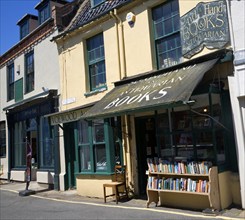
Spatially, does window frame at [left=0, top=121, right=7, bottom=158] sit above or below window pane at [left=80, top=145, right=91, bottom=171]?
above

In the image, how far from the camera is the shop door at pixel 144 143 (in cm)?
996

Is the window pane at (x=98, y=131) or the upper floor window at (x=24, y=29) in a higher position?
the upper floor window at (x=24, y=29)

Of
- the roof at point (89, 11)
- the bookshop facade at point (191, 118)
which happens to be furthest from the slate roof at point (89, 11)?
the bookshop facade at point (191, 118)

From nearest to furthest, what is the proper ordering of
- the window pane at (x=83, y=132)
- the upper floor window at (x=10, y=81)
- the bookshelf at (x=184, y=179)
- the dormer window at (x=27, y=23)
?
the bookshelf at (x=184, y=179) < the window pane at (x=83, y=132) < the dormer window at (x=27, y=23) < the upper floor window at (x=10, y=81)

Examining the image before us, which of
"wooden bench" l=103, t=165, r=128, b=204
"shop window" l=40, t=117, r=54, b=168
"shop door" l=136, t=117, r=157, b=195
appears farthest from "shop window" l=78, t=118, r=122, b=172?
"shop window" l=40, t=117, r=54, b=168

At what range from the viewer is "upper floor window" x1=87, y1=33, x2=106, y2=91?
1127 centimetres

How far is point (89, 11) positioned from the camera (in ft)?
40.8

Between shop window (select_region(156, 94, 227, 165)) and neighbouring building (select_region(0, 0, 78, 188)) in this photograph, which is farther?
neighbouring building (select_region(0, 0, 78, 188))

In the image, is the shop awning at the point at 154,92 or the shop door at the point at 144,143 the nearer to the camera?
the shop awning at the point at 154,92

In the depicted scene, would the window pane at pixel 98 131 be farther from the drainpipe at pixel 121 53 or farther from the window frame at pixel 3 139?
the window frame at pixel 3 139

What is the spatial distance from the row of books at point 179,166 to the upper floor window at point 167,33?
108 inches

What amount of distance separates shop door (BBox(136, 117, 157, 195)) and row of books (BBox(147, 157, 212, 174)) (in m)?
1.50

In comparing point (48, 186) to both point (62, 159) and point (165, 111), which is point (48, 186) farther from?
point (165, 111)

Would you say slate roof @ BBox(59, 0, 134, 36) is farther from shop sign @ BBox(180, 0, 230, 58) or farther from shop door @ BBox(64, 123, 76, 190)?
shop door @ BBox(64, 123, 76, 190)
